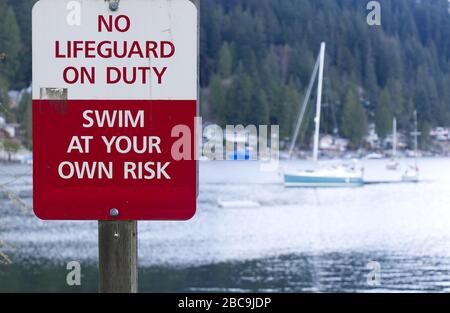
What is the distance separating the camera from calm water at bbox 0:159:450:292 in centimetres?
2573

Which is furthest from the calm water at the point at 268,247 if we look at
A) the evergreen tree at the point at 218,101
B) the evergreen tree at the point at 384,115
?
the evergreen tree at the point at 384,115

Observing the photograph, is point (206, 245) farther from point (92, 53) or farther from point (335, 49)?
point (335, 49)

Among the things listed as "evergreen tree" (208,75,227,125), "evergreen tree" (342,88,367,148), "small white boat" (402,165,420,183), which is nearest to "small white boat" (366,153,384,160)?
"evergreen tree" (342,88,367,148)

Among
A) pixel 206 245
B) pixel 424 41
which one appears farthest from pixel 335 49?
pixel 206 245

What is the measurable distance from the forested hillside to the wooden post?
283 feet

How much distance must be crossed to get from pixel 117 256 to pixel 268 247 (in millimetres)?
31389

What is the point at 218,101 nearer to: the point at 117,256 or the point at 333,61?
the point at 333,61

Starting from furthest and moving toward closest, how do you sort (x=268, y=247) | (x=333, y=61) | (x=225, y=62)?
1. (x=333, y=61)
2. (x=225, y=62)
3. (x=268, y=247)

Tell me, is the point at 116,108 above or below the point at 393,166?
above

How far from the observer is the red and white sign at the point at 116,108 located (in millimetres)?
1653

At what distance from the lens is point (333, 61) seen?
4360 inches

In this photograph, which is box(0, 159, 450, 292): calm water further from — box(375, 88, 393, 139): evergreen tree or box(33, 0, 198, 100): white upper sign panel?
box(375, 88, 393, 139): evergreen tree

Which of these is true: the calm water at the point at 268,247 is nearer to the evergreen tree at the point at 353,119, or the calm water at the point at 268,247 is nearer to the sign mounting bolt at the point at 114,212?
the sign mounting bolt at the point at 114,212

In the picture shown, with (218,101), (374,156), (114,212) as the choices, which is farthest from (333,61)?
(114,212)
